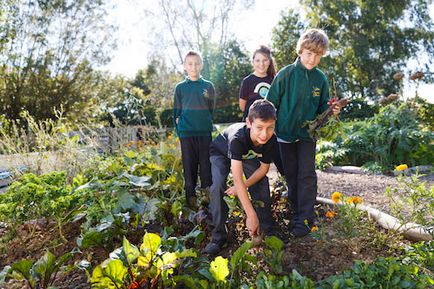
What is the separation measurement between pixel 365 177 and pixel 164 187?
2957 mm

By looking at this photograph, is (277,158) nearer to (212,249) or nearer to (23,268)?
(212,249)

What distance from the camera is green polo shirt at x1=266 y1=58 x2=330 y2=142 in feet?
9.43

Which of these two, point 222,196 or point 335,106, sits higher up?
point 335,106

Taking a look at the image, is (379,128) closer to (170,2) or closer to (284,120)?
(284,120)

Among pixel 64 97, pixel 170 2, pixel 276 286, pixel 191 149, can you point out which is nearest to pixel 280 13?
pixel 170 2

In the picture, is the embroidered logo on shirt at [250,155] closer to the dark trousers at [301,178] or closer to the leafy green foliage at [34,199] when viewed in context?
the dark trousers at [301,178]

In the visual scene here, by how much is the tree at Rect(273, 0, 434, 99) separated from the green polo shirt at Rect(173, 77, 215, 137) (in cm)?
1713

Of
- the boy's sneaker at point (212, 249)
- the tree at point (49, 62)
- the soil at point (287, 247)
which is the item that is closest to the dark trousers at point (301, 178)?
the soil at point (287, 247)

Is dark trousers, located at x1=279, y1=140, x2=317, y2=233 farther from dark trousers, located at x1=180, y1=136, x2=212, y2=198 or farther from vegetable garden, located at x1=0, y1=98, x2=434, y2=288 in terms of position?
dark trousers, located at x1=180, y1=136, x2=212, y2=198

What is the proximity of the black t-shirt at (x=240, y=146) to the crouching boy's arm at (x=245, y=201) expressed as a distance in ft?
0.27

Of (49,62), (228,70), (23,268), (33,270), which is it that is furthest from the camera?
(228,70)

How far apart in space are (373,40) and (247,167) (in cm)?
1952

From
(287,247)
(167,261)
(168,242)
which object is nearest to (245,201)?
(287,247)

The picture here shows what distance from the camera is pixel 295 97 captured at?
2865 mm
